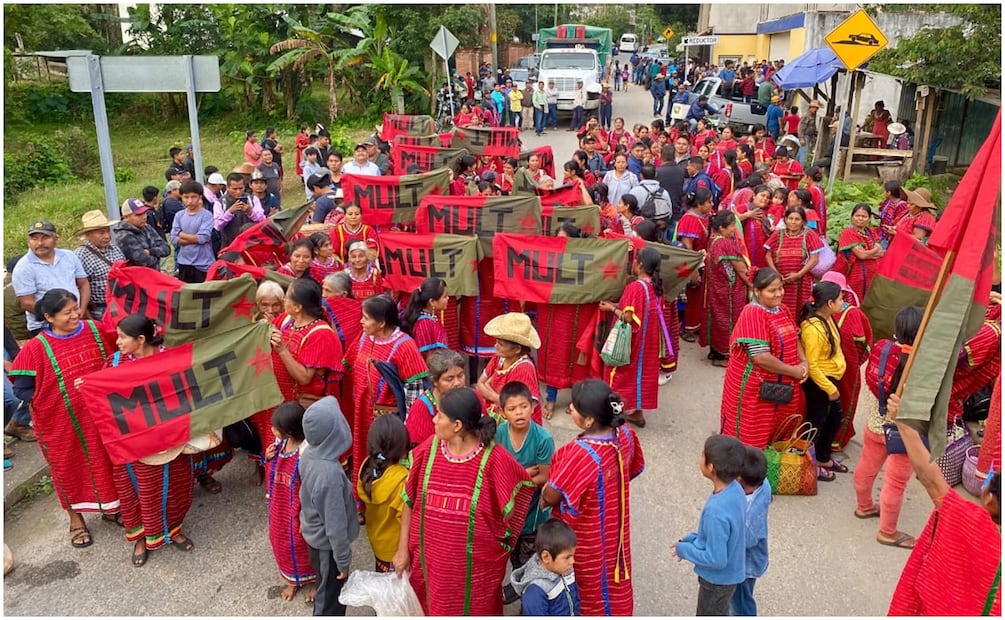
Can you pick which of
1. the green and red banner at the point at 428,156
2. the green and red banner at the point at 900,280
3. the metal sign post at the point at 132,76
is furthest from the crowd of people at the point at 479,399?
the green and red banner at the point at 428,156

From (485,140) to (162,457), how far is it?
867 cm

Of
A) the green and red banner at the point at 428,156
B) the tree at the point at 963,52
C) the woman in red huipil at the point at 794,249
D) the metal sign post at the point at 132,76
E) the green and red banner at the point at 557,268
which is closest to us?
the green and red banner at the point at 557,268

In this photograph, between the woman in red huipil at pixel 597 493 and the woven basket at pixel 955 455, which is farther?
the woven basket at pixel 955 455

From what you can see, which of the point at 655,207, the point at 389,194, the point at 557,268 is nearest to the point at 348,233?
the point at 389,194

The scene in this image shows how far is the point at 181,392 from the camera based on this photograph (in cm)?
459

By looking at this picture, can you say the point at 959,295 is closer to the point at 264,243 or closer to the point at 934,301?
the point at 934,301

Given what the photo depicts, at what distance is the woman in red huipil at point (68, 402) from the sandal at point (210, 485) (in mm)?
663

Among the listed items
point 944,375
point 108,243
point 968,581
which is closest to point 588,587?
point 968,581

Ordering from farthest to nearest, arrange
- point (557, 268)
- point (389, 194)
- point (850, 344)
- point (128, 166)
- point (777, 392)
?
point (128, 166), point (389, 194), point (557, 268), point (850, 344), point (777, 392)

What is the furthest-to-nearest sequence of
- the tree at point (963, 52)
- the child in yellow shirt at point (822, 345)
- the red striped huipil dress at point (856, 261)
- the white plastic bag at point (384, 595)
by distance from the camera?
the tree at point (963, 52), the red striped huipil dress at point (856, 261), the child in yellow shirt at point (822, 345), the white plastic bag at point (384, 595)

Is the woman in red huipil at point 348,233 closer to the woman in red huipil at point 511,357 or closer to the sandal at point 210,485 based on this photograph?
the sandal at point 210,485

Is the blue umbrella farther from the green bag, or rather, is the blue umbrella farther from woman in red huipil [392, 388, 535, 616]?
woman in red huipil [392, 388, 535, 616]

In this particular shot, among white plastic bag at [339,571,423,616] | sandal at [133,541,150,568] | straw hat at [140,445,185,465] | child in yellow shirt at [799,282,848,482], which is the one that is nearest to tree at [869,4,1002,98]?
child in yellow shirt at [799,282,848,482]

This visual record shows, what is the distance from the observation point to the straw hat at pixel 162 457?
4.59m
